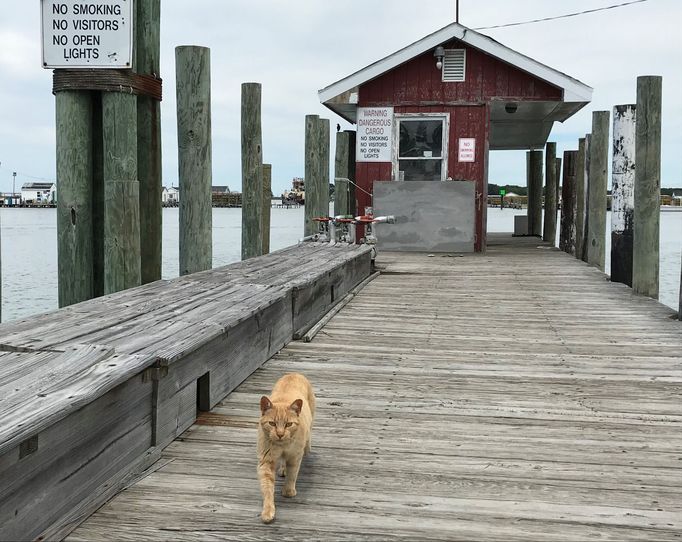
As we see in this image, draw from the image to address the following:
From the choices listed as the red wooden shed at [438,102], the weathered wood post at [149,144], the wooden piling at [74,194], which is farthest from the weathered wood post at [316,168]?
the wooden piling at [74,194]

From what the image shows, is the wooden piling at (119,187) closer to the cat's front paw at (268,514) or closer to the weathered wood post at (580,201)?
the cat's front paw at (268,514)

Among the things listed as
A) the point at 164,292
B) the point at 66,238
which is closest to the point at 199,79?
the point at 66,238

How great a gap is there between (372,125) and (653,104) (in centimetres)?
808

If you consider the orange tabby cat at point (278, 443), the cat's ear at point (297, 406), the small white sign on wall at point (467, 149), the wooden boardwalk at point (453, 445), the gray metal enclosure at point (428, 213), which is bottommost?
the wooden boardwalk at point (453, 445)

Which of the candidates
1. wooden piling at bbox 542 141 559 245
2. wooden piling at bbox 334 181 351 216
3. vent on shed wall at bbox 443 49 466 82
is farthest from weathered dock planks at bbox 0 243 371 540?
wooden piling at bbox 542 141 559 245

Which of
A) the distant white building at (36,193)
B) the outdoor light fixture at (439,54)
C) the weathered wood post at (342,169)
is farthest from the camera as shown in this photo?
the distant white building at (36,193)

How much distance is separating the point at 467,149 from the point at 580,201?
2.85m

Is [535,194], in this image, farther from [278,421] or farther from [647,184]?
[278,421]

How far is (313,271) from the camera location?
7852mm

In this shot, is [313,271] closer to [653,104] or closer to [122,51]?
[122,51]

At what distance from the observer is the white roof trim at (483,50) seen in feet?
52.8

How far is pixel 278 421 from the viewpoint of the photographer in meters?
3.09

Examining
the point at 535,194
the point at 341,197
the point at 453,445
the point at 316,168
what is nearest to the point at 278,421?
the point at 453,445

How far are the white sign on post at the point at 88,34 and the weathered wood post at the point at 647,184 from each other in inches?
252
